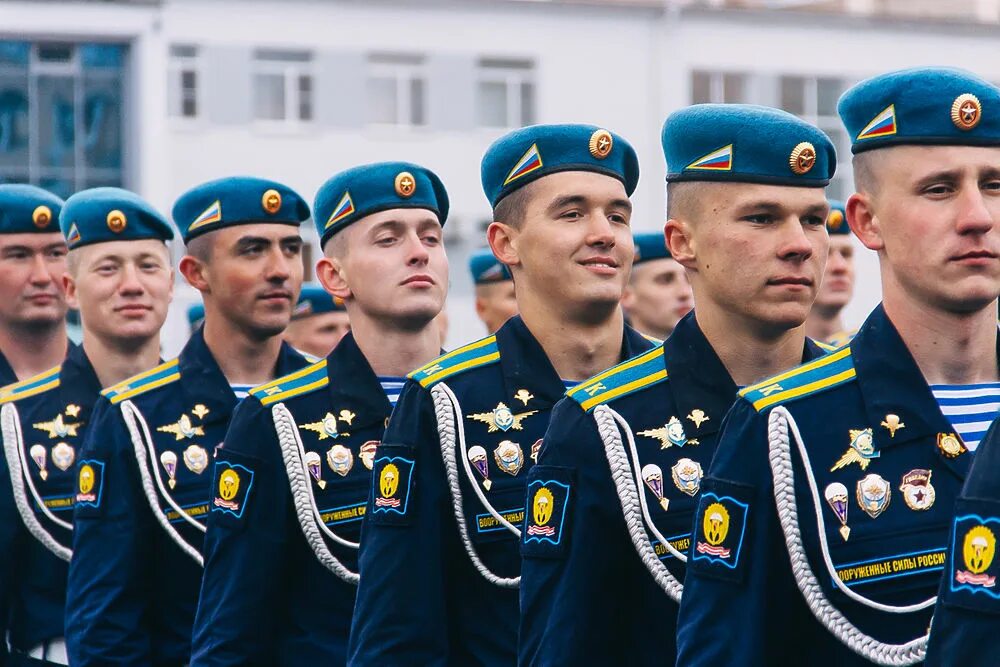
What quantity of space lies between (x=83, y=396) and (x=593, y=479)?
3774 millimetres

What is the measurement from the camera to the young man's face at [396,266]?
5.92 metres

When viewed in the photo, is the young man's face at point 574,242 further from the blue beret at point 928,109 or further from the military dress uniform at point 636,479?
the blue beret at point 928,109

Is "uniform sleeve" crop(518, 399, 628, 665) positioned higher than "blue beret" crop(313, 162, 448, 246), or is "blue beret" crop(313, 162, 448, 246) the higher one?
"blue beret" crop(313, 162, 448, 246)

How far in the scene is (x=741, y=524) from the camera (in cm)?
371

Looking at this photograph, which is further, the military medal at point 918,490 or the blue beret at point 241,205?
the blue beret at point 241,205

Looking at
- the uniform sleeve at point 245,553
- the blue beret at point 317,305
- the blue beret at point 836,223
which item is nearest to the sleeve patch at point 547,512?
the uniform sleeve at point 245,553

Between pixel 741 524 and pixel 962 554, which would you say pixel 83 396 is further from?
pixel 962 554

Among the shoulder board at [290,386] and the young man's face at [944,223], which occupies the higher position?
the young man's face at [944,223]

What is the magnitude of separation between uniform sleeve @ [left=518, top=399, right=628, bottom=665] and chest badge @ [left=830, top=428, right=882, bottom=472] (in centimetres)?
78

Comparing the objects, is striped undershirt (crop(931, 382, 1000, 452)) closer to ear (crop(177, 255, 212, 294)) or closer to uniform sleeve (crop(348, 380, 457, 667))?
uniform sleeve (crop(348, 380, 457, 667))

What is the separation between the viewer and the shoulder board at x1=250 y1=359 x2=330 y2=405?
589 cm

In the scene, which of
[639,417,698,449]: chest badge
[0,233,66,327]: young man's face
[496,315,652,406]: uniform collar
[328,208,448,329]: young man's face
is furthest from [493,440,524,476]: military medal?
[0,233,66,327]: young man's face

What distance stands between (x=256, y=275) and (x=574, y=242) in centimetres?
196

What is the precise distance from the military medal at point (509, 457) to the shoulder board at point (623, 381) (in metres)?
0.47
